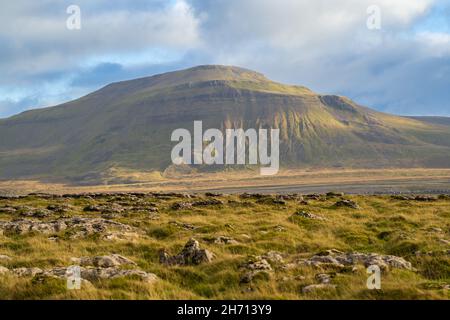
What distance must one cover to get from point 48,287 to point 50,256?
660 centimetres

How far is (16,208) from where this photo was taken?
43.1 meters

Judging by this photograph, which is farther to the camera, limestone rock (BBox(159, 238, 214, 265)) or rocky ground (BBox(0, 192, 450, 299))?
limestone rock (BBox(159, 238, 214, 265))

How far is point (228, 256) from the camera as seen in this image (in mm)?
19875

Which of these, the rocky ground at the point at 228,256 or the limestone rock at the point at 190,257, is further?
the limestone rock at the point at 190,257

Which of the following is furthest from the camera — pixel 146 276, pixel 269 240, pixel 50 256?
pixel 269 240

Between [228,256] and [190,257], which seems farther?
[228,256]

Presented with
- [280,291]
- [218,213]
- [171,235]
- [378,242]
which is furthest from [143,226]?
[280,291]

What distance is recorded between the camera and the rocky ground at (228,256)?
14.2 meters

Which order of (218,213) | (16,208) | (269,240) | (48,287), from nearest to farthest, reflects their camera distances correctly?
(48,287)
(269,240)
(218,213)
(16,208)

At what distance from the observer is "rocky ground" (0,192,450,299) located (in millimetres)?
14250
